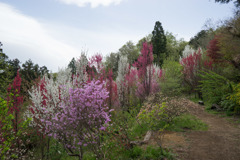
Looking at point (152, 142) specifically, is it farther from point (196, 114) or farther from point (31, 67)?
point (31, 67)

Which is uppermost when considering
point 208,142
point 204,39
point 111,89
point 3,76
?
point 204,39

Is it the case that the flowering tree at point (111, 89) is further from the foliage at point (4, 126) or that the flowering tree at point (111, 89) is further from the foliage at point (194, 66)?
the foliage at point (194, 66)

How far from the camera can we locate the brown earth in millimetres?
3537

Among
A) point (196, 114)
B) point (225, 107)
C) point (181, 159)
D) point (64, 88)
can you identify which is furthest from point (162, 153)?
point (225, 107)

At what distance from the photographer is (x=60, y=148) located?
479 cm

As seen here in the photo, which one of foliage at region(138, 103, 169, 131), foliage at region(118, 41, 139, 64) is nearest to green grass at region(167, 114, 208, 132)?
foliage at region(138, 103, 169, 131)

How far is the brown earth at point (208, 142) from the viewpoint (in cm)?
354

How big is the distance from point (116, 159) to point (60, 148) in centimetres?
216

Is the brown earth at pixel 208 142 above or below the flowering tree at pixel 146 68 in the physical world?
below

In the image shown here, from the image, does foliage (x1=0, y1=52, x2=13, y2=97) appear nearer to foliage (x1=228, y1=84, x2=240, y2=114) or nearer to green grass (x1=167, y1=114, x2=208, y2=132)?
green grass (x1=167, y1=114, x2=208, y2=132)

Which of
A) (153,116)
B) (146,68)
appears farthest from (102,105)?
(146,68)

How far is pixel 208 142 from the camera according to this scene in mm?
4223

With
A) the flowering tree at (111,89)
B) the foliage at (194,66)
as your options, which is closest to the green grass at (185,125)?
the flowering tree at (111,89)

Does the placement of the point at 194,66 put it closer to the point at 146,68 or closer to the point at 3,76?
the point at 146,68
